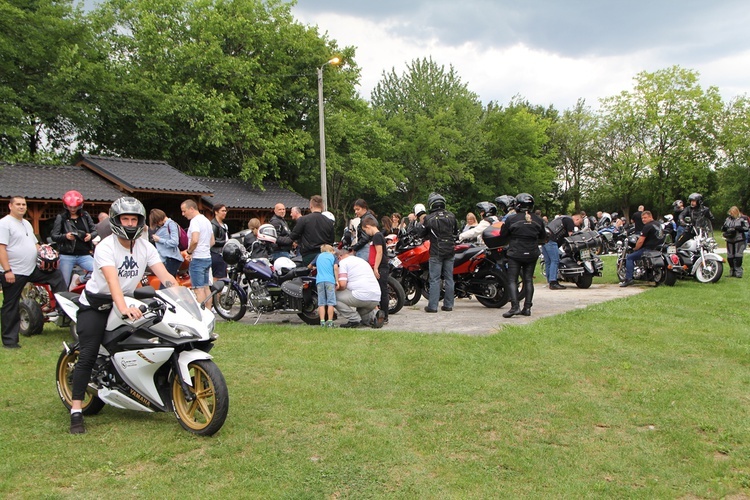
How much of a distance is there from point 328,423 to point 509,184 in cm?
4856

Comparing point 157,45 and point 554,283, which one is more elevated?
point 157,45

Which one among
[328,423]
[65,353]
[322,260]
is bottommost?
[328,423]

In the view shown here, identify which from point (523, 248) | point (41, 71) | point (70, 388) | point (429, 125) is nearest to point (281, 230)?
point (523, 248)

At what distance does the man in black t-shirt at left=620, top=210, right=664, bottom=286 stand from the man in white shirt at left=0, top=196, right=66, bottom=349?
37.7 feet

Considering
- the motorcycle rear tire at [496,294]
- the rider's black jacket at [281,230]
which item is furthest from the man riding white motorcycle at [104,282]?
the motorcycle rear tire at [496,294]

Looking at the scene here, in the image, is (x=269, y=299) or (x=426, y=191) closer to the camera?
(x=269, y=299)

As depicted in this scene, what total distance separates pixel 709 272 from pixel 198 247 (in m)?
10.7

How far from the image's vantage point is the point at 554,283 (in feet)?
45.8

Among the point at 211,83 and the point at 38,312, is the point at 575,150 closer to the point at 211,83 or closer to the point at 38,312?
the point at 211,83

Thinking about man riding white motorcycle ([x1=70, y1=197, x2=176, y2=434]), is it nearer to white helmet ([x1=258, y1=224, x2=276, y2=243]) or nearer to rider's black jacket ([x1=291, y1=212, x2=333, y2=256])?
rider's black jacket ([x1=291, y1=212, x2=333, y2=256])

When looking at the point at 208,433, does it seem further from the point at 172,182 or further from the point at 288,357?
the point at 172,182

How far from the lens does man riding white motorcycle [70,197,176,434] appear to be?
15.3 feet

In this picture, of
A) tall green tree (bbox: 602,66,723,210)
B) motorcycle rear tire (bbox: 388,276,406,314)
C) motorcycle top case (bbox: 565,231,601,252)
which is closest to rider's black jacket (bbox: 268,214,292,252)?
motorcycle rear tire (bbox: 388,276,406,314)

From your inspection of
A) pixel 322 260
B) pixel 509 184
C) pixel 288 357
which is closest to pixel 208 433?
pixel 288 357
